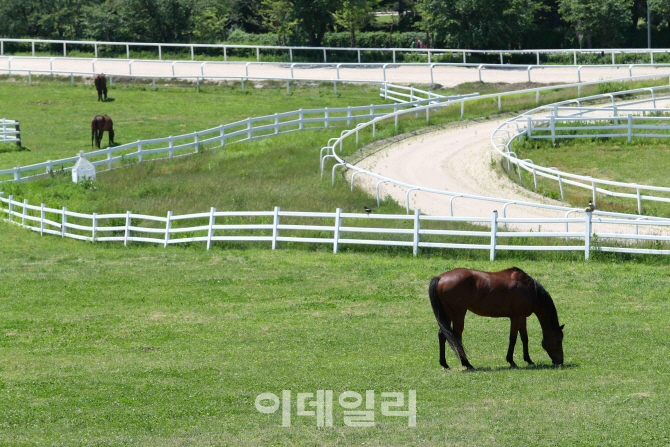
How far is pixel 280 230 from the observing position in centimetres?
2250

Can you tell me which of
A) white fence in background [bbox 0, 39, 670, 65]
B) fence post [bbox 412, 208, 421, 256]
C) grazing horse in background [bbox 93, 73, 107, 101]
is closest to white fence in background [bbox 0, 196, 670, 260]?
fence post [bbox 412, 208, 421, 256]

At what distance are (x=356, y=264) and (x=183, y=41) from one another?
2046 inches

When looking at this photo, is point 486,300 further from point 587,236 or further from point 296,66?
point 296,66

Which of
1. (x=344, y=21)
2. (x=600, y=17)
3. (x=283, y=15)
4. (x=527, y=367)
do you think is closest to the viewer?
(x=527, y=367)

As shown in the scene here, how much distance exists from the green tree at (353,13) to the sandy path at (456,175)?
2472cm

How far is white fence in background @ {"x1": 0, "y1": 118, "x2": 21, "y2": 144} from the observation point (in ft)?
128

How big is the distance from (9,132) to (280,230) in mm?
22402

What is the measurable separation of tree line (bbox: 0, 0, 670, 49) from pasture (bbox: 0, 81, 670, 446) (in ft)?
115

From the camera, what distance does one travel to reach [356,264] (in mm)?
19016

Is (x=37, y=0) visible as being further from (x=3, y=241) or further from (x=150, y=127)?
(x=3, y=241)

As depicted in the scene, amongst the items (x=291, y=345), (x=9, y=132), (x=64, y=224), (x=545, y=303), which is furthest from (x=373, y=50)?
(x=545, y=303)

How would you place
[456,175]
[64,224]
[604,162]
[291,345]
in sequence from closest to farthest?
1. [291,345]
2. [64,224]
3. [456,175]
4. [604,162]

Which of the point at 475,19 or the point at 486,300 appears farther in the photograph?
the point at 475,19

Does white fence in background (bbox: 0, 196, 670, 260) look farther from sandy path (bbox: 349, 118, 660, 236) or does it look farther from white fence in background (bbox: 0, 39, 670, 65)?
white fence in background (bbox: 0, 39, 670, 65)
